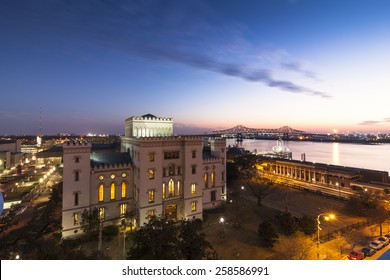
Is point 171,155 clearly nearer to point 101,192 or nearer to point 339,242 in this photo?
point 101,192

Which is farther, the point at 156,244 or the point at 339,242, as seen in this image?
the point at 339,242

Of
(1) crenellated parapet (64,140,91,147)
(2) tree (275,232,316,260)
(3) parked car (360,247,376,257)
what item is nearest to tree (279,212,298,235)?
(2) tree (275,232,316,260)

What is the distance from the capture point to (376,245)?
838 inches

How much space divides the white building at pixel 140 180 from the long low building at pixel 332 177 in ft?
101

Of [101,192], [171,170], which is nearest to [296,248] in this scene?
[171,170]

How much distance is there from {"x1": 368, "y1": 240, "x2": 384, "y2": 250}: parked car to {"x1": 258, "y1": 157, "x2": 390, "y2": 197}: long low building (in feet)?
61.9

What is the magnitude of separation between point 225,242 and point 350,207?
21758mm

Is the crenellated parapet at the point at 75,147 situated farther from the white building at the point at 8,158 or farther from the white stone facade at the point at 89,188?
the white building at the point at 8,158

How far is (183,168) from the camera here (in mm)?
28734

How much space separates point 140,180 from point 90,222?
662 cm

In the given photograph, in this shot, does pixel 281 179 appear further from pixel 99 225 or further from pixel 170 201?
pixel 99 225

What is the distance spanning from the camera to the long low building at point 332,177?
3988 cm

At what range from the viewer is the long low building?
39.9 m

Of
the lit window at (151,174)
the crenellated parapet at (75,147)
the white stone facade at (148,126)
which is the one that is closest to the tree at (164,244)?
the lit window at (151,174)
